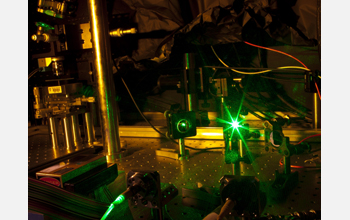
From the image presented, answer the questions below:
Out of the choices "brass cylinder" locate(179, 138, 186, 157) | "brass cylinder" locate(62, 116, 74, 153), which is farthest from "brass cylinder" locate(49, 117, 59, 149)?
"brass cylinder" locate(179, 138, 186, 157)

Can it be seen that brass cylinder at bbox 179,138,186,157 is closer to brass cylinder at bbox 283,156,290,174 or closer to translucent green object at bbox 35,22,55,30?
brass cylinder at bbox 283,156,290,174

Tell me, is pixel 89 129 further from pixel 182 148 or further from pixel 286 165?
pixel 286 165

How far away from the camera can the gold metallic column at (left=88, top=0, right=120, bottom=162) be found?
4.28ft

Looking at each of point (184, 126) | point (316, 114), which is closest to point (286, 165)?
point (184, 126)

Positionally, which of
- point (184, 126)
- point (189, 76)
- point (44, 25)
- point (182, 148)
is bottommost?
point (182, 148)

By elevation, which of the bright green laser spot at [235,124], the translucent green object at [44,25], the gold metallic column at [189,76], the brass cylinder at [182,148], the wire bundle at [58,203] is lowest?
the brass cylinder at [182,148]

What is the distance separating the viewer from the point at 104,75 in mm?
1327

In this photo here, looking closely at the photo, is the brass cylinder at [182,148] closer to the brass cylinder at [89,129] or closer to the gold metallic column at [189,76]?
the gold metallic column at [189,76]

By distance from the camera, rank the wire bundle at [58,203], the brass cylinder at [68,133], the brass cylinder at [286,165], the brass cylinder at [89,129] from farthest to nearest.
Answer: the brass cylinder at [89,129], the brass cylinder at [68,133], the brass cylinder at [286,165], the wire bundle at [58,203]

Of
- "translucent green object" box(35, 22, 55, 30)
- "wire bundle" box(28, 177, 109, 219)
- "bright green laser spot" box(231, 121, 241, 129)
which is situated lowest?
"wire bundle" box(28, 177, 109, 219)

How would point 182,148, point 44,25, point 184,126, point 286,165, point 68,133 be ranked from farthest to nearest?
point 44,25 < point 68,133 < point 182,148 < point 184,126 < point 286,165

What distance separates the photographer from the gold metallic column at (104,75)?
1.31m

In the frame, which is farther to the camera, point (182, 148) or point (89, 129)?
point (89, 129)

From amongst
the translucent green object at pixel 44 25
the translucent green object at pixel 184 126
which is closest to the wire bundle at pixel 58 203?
the translucent green object at pixel 184 126
